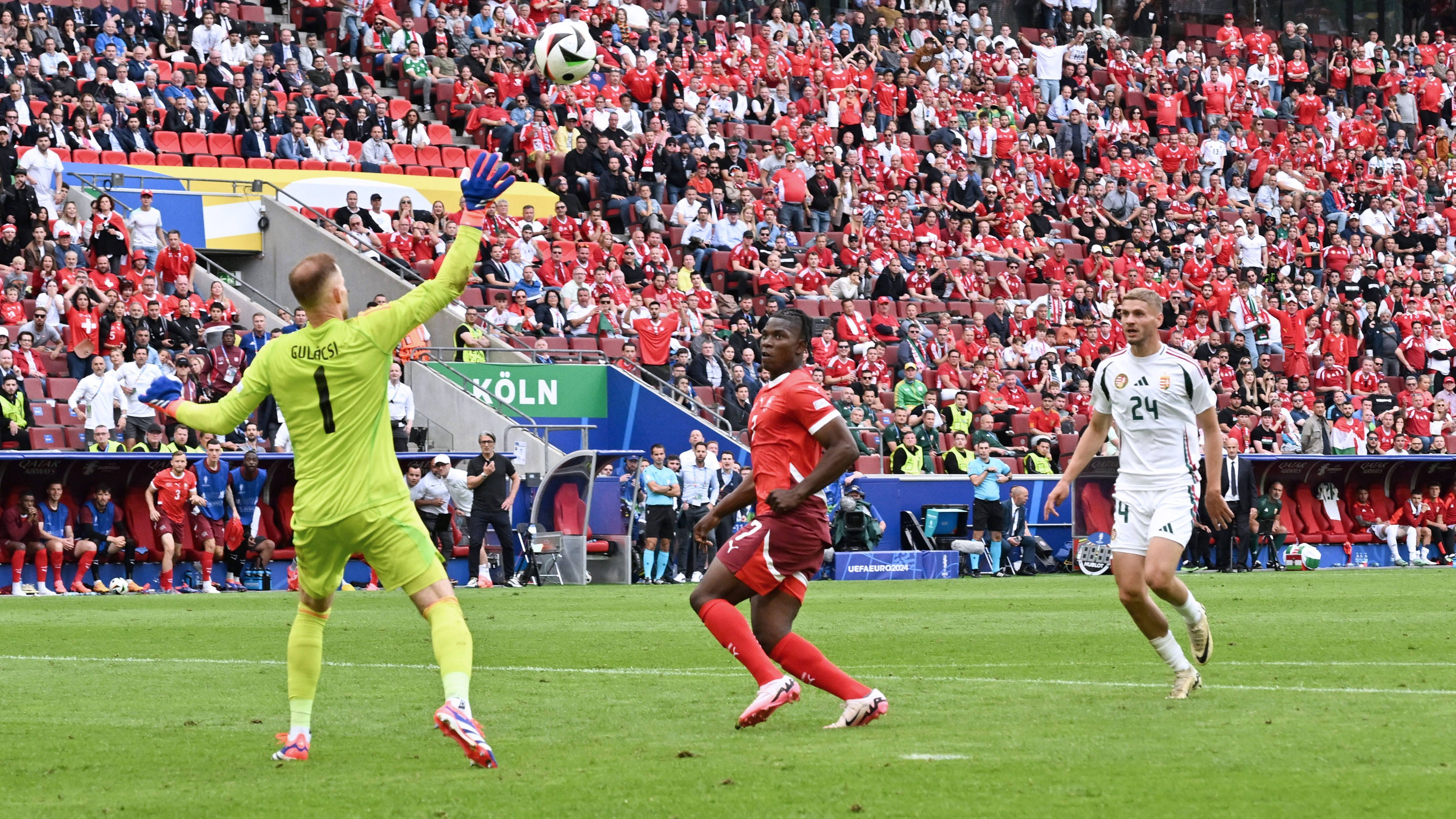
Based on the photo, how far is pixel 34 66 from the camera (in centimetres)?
2736

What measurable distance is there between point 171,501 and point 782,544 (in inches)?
583

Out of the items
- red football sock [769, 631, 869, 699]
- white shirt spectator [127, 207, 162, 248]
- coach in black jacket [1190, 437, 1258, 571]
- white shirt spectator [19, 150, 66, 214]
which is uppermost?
white shirt spectator [19, 150, 66, 214]

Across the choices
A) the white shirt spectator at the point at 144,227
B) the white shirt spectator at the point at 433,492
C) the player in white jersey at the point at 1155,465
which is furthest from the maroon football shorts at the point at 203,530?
the player in white jersey at the point at 1155,465

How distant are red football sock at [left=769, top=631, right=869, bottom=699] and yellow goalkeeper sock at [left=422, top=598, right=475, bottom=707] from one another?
1.59 meters

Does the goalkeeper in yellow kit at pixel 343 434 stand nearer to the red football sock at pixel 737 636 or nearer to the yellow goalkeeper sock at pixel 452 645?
the yellow goalkeeper sock at pixel 452 645

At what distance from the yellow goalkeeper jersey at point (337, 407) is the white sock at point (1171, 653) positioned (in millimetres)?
4056

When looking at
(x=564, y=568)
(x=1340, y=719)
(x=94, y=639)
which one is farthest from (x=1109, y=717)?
(x=564, y=568)

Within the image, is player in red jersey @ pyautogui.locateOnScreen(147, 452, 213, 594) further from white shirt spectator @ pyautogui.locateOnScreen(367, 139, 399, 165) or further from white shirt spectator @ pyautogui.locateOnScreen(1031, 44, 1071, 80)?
white shirt spectator @ pyautogui.locateOnScreen(1031, 44, 1071, 80)

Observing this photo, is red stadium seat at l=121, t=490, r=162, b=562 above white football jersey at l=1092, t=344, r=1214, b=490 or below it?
below

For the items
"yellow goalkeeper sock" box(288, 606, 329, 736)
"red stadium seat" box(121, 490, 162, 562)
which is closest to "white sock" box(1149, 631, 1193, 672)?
"yellow goalkeeper sock" box(288, 606, 329, 736)

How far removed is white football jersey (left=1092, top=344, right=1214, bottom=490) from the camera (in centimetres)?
981

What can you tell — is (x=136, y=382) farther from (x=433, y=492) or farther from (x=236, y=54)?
(x=236, y=54)

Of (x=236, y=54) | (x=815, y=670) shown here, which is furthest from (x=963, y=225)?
(x=815, y=670)

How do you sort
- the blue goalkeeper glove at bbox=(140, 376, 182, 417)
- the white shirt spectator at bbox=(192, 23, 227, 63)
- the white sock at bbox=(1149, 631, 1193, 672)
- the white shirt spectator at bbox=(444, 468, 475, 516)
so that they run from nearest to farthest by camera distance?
the blue goalkeeper glove at bbox=(140, 376, 182, 417), the white sock at bbox=(1149, 631, 1193, 672), the white shirt spectator at bbox=(444, 468, 475, 516), the white shirt spectator at bbox=(192, 23, 227, 63)
